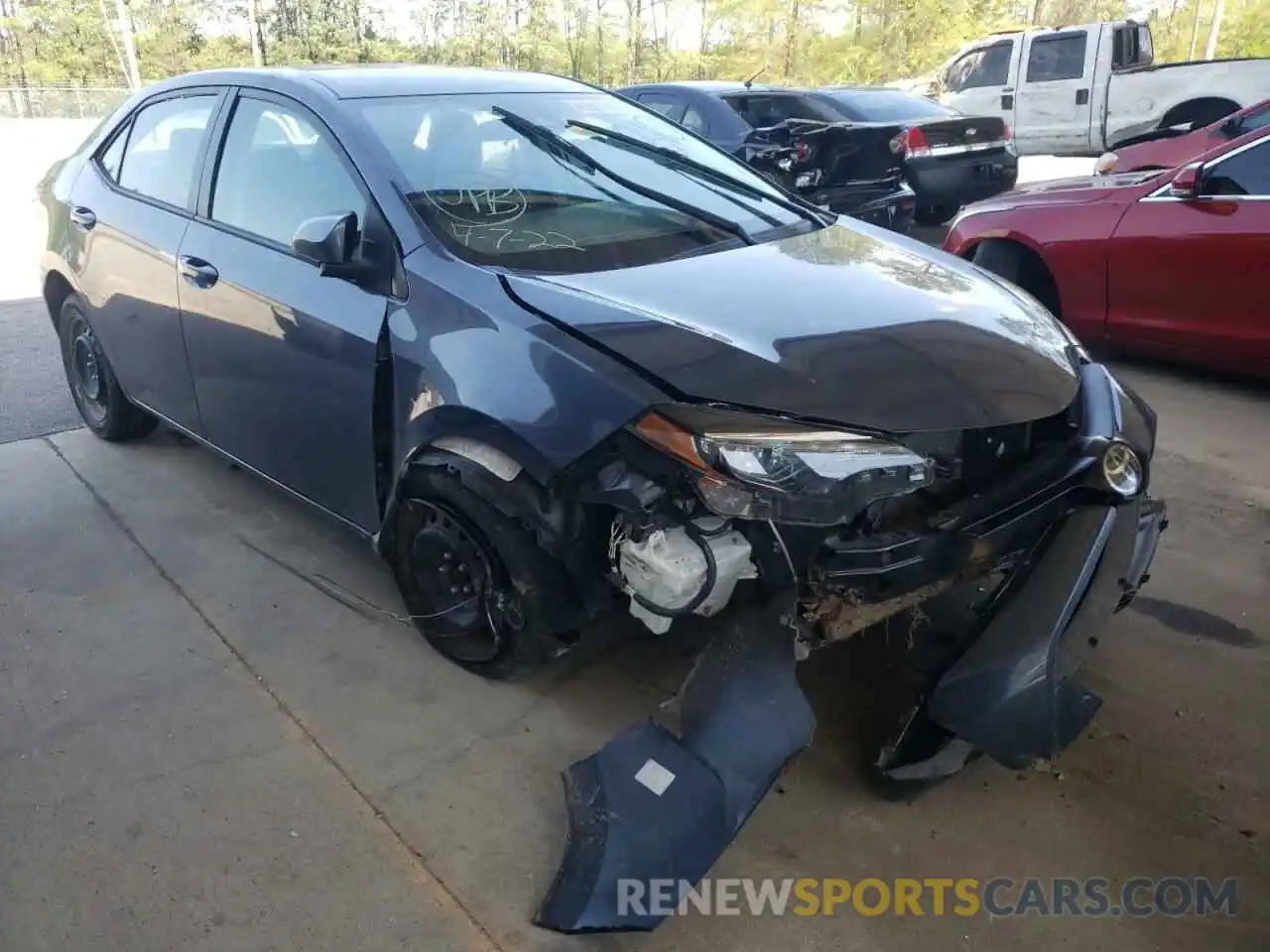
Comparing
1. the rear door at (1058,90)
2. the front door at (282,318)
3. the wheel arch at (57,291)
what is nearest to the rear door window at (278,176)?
the front door at (282,318)

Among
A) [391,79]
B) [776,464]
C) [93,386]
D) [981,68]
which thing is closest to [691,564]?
[776,464]

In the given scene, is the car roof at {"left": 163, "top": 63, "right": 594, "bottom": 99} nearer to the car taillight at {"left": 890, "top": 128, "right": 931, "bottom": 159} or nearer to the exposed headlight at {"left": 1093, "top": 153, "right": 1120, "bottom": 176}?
the car taillight at {"left": 890, "top": 128, "right": 931, "bottom": 159}

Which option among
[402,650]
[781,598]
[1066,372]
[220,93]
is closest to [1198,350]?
[1066,372]

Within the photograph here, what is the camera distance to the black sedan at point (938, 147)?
8.39 m

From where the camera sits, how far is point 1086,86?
12812 millimetres

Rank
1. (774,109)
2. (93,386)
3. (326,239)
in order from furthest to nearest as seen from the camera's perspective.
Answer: (774,109) → (93,386) → (326,239)

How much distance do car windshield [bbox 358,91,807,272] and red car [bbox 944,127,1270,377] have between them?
8.64 ft

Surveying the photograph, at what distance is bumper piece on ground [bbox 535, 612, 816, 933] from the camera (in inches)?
83.0

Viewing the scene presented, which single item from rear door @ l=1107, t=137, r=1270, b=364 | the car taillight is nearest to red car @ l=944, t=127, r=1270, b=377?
rear door @ l=1107, t=137, r=1270, b=364

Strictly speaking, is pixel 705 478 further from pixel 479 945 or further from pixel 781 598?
pixel 479 945

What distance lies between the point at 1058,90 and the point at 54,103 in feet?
94.6

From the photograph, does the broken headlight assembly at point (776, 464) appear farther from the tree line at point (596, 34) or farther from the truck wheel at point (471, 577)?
the tree line at point (596, 34)

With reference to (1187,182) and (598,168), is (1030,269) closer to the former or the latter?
(1187,182)

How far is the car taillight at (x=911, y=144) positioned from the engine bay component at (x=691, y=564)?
6810 mm
